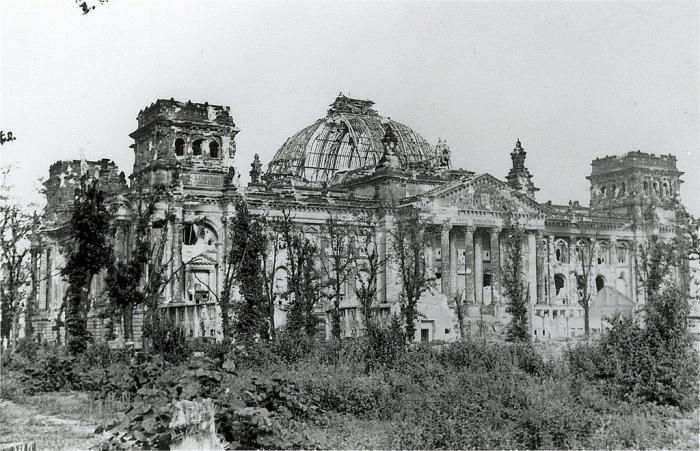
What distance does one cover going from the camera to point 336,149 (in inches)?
2557

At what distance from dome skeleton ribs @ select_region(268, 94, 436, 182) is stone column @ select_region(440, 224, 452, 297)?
802 cm

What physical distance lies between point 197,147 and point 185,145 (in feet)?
3.02

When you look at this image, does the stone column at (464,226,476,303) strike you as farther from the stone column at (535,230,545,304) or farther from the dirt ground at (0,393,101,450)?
the dirt ground at (0,393,101,450)

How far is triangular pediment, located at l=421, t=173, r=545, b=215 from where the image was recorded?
190 feet

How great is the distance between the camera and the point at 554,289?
6938 centimetres

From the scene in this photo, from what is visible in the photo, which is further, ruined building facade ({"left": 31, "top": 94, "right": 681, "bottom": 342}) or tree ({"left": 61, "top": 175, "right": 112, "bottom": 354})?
ruined building facade ({"left": 31, "top": 94, "right": 681, "bottom": 342})

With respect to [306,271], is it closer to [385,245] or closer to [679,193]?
[385,245]

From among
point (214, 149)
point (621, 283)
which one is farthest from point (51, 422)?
point (621, 283)

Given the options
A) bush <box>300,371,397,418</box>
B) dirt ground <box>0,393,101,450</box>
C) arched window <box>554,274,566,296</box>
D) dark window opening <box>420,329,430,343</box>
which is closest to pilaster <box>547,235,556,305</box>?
arched window <box>554,274,566,296</box>

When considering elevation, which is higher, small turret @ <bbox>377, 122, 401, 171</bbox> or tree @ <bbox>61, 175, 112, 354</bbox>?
small turret @ <bbox>377, 122, 401, 171</bbox>

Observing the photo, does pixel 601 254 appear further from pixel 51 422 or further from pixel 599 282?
pixel 51 422

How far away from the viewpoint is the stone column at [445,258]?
57875 mm

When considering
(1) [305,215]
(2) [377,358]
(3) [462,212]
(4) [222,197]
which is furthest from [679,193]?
(2) [377,358]

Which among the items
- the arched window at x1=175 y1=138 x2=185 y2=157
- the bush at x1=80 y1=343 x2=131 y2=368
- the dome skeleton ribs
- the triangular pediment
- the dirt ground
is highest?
the dome skeleton ribs
